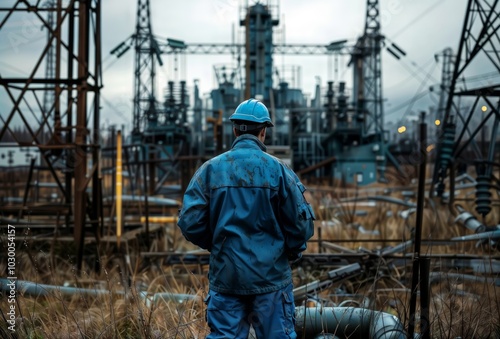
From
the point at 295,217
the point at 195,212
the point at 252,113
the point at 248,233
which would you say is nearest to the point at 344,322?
the point at 295,217

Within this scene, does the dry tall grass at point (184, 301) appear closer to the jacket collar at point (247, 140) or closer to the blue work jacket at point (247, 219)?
the blue work jacket at point (247, 219)

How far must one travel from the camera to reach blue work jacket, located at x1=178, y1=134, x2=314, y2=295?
328 centimetres

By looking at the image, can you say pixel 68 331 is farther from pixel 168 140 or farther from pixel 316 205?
pixel 168 140

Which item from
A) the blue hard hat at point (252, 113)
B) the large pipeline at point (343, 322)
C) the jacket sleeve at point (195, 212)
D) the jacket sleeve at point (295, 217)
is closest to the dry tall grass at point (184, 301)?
the large pipeline at point (343, 322)

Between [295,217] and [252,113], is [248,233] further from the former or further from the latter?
[252,113]

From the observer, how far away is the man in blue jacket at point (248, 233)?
10.8 ft

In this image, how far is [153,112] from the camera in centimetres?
3909

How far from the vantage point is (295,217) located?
11.1ft

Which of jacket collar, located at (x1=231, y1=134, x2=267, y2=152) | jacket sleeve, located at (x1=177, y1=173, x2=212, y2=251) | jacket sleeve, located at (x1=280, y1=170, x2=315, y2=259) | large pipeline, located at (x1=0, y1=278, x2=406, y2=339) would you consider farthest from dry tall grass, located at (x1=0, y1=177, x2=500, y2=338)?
jacket collar, located at (x1=231, y1=134, x2=267, y2=152)

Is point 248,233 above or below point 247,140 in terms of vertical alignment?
below

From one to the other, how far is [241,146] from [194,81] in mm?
41404

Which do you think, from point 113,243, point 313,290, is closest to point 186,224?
point 313,290

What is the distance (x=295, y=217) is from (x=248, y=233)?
0.29 meters

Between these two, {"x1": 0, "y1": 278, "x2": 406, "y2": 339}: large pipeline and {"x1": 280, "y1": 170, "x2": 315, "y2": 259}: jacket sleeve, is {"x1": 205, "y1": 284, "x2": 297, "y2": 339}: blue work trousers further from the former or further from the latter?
{"x1": 0, "y1": 278, "x2": 406, "y2": 339}: large pipeline
